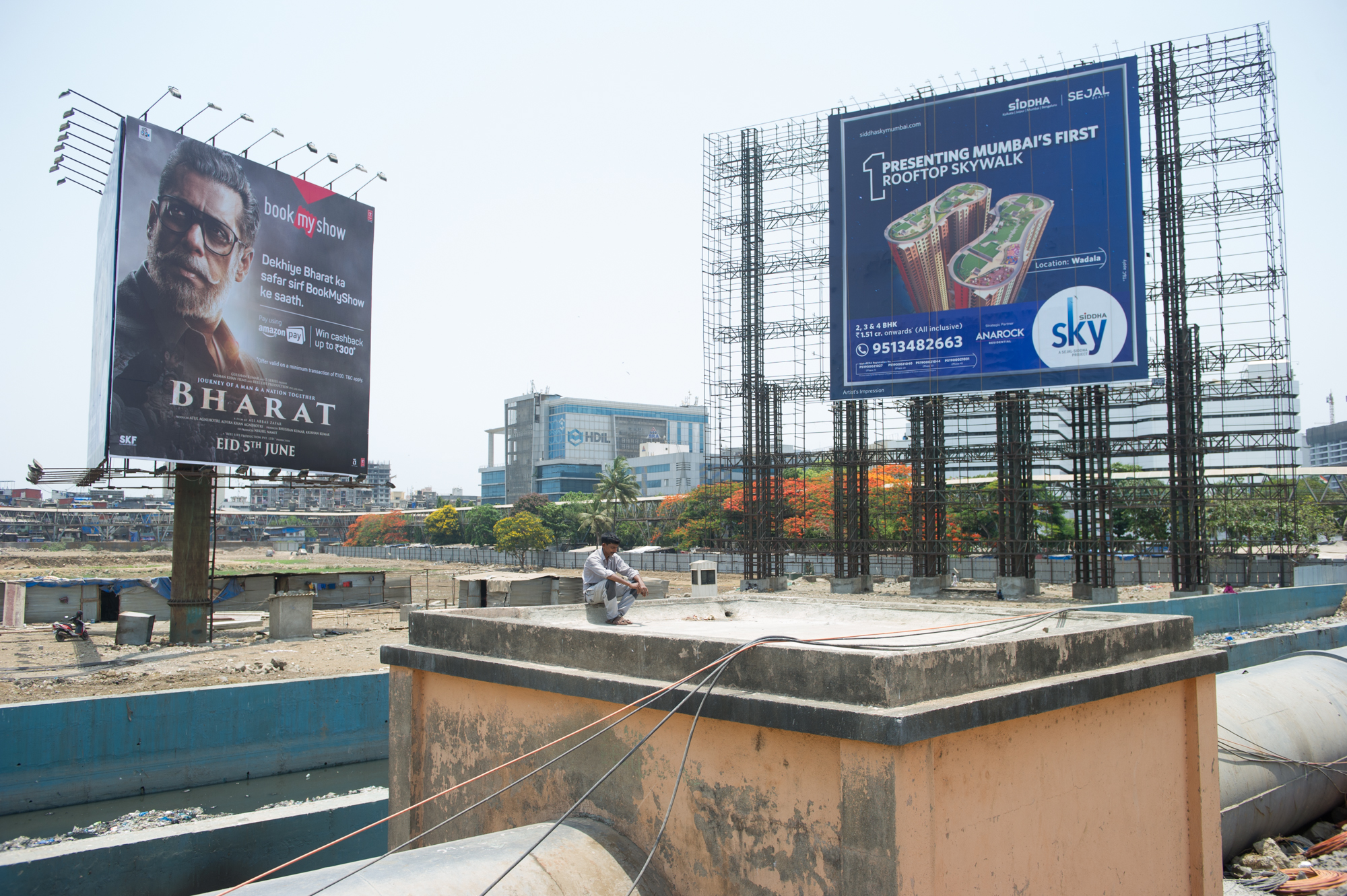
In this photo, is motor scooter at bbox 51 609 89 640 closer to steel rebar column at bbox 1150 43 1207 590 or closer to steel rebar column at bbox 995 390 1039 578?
steel rebar column at bbox 995 390 1039 578

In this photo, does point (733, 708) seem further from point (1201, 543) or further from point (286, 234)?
point (1201, 543)

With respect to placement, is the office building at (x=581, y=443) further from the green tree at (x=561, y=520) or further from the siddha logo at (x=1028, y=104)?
the siddha logo at (x=1028, y=104)

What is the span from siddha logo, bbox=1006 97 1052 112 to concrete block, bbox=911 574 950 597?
14473 mm

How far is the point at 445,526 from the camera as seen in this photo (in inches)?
3199

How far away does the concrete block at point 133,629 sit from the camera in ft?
63.7

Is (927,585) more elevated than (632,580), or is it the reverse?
(632,580)

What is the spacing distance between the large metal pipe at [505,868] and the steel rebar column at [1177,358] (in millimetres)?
25715

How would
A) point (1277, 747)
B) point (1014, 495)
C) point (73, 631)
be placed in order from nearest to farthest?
1. point (1277, 747)
2. point (73, 631)
3. point (1014, 495)

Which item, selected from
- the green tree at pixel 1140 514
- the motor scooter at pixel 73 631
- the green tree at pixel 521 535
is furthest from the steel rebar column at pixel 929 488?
the green tree at pixel 521 535

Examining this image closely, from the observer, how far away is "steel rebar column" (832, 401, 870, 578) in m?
30.5

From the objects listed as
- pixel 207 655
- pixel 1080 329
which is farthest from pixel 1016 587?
pixel 207 655

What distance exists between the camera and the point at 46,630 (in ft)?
72.6

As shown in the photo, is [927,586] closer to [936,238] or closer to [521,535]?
[936,238]

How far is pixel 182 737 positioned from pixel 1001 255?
22.2 meters
